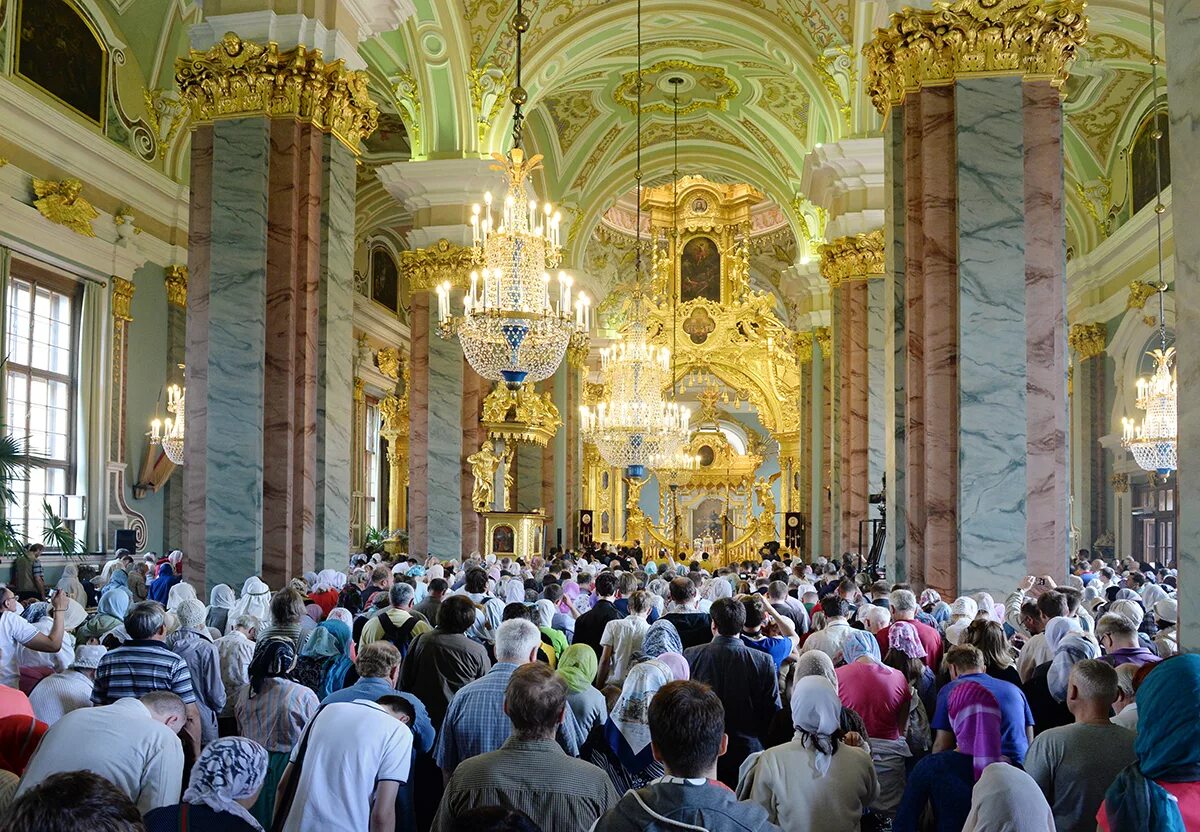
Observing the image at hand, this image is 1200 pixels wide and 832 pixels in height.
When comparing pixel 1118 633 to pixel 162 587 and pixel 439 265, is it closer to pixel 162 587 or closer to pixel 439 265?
pixel 162 587

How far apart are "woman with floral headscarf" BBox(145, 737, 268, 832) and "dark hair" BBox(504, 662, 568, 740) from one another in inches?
Result: 31.1

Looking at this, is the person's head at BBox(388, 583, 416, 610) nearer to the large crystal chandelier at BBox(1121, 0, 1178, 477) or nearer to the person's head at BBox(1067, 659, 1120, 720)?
the person's head at BBox(1067, 659, 1120, 720)

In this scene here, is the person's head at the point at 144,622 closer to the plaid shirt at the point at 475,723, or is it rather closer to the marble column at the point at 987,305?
the plaid shirt at the point at 475,723

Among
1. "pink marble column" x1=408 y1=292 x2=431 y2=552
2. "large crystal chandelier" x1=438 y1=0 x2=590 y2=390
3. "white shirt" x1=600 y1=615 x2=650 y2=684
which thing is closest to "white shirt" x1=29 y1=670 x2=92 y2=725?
"white shirt" x1=600 y1=615 x2=650 y2=684

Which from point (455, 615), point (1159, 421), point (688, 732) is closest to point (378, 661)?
point (455, 615)

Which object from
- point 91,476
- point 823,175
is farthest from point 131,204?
point 823,175

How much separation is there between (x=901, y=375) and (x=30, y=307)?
12.1 meters

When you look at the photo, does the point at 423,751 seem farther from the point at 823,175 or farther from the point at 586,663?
the point at 823,175

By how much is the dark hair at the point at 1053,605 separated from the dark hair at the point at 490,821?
4928 mm

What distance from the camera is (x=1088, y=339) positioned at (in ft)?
78.3

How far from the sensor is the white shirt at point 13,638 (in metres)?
6.55

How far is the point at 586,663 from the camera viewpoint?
5992 mm

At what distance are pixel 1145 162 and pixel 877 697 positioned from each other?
18831 millimetres

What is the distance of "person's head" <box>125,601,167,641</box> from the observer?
5.26 m
